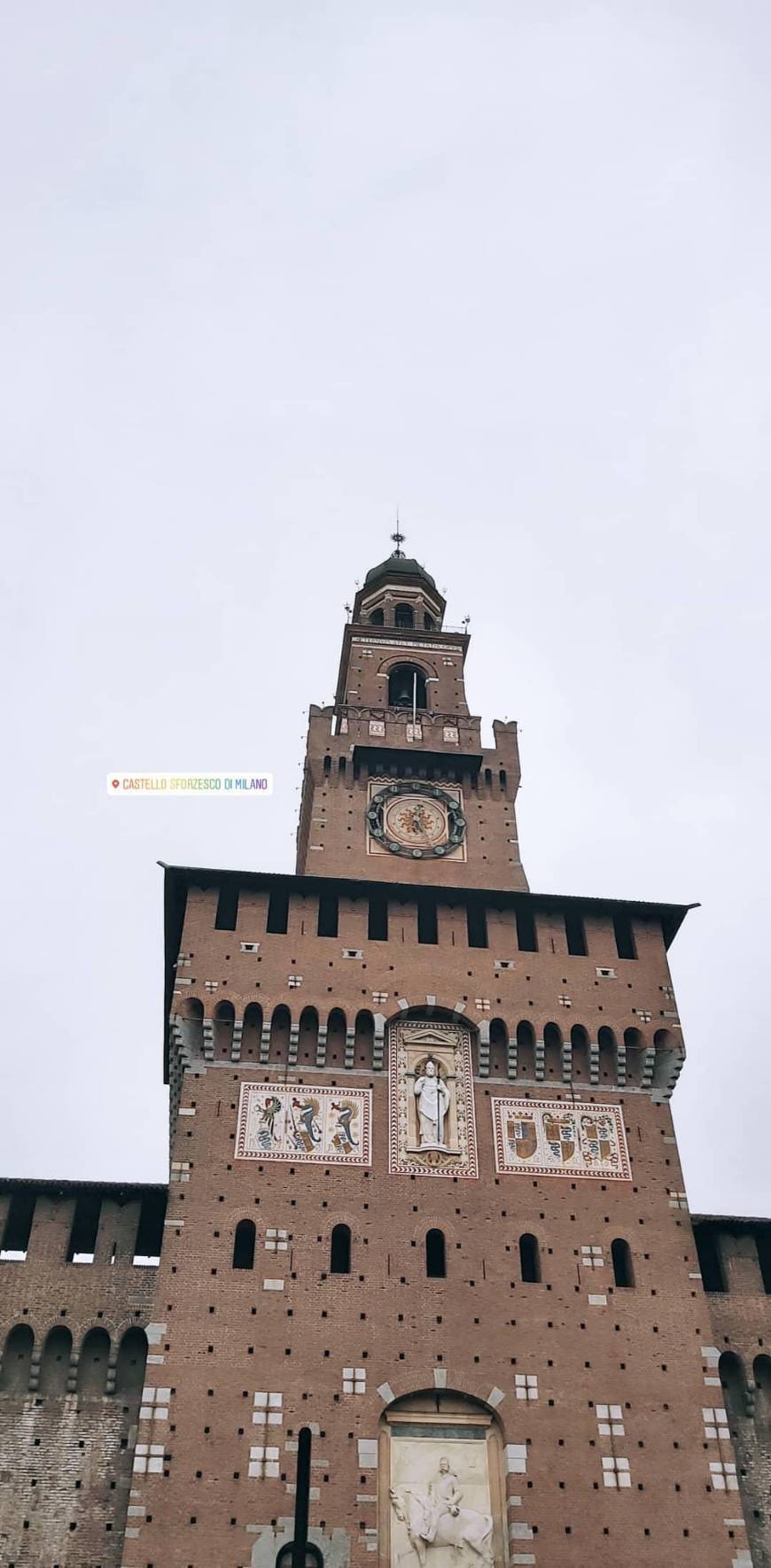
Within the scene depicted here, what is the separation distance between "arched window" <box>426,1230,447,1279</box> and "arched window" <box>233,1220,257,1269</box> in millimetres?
3421

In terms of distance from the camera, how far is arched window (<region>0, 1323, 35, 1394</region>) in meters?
26.6

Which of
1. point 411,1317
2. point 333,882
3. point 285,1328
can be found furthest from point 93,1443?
point 333,882

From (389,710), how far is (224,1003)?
1153cm

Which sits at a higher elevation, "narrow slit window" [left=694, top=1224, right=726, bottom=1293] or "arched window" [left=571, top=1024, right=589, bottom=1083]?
"arched window" [left=571, top=1024, right=589, bottom=1083]

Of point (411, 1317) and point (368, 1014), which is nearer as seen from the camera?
point (411, 1317)

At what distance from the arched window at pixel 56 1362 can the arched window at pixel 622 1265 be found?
10676 mm

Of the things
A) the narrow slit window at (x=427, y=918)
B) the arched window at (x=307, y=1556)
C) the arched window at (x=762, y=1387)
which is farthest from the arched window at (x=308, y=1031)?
the arched window at (x=762, y=1387)

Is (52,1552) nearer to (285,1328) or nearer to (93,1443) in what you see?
(93,1443)

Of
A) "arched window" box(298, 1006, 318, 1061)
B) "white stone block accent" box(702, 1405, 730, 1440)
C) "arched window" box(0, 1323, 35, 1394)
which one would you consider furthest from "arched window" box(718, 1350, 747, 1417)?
"arched window" box(0, 1323, 35, 1394)

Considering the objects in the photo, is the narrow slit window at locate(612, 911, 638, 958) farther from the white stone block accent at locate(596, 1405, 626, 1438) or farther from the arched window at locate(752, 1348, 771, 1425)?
the white stone block accent at locate(596, 1405, 626, 1438)

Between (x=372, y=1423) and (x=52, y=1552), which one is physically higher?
(x=372, y=1423)

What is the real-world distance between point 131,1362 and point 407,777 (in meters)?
15.9

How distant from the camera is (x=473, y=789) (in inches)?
1449

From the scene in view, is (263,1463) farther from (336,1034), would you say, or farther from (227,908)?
(227,908)
